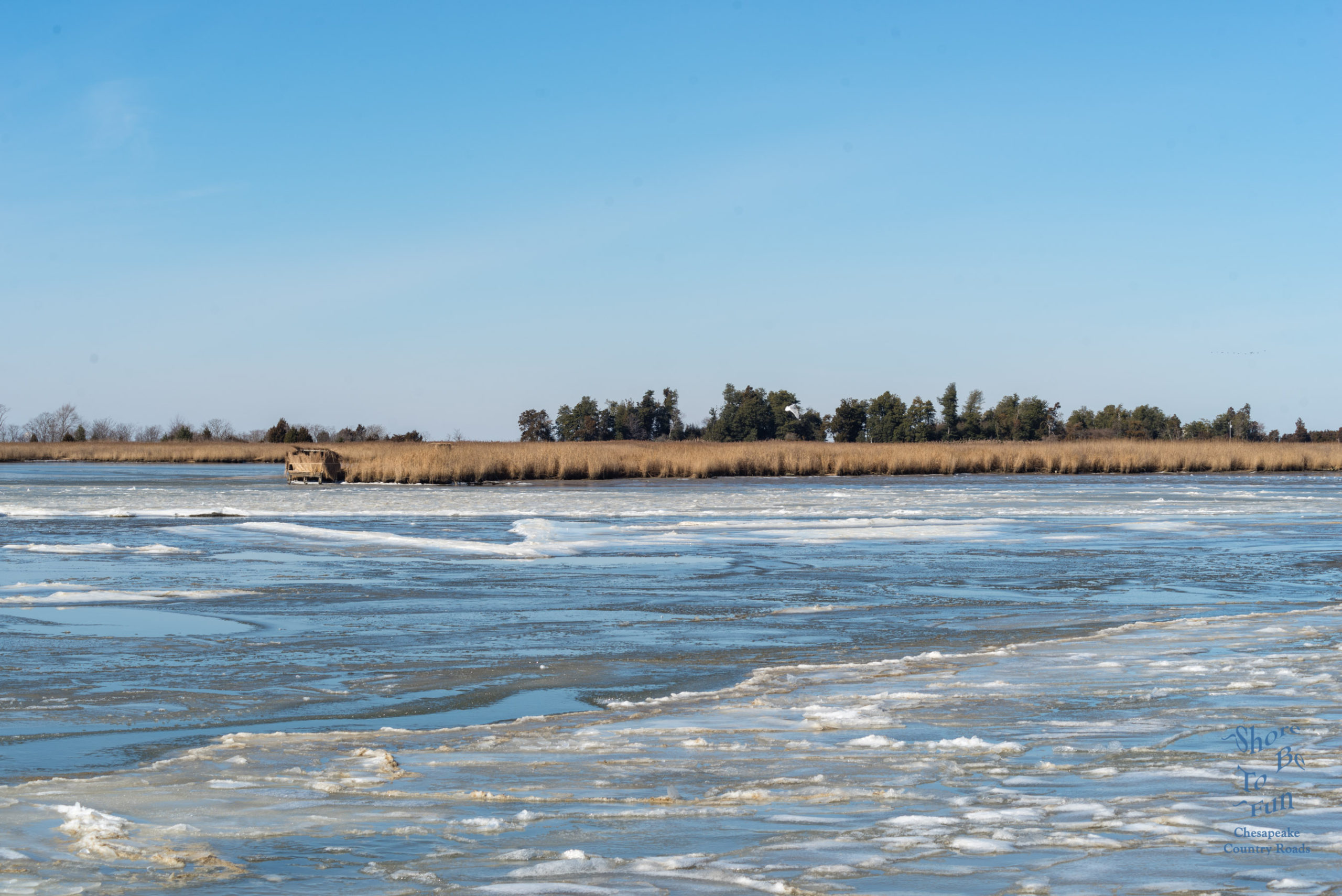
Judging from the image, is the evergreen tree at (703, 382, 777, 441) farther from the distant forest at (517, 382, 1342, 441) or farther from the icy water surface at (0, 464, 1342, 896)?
the icy water surface at (0, 464, 1342, 896)

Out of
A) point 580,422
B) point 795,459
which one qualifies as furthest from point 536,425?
point 795,459

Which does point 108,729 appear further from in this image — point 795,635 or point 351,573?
point 351,573

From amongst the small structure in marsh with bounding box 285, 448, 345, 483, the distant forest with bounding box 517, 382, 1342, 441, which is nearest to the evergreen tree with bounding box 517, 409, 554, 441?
the distant forest with bounding box 517, 382, 1342, 441

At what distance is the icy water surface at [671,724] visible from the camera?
3.51m

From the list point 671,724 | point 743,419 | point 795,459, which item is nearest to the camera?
point 671,724

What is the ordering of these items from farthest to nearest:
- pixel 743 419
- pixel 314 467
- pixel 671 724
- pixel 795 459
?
pixel 743 419, pixel 795 459, pixel 314 467, pixel 671 724

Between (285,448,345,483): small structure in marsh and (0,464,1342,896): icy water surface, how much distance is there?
83.4 ft

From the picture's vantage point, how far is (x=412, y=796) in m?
4.26

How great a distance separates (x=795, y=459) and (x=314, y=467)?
16903mm

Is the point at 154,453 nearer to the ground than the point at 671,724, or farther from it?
farther from it

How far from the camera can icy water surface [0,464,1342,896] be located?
3514mm

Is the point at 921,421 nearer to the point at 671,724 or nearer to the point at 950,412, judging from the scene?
the point at 950,412

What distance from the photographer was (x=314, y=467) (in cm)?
3941

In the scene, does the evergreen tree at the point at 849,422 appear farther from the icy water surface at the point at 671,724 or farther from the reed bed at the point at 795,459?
the icy water surface at the point at 671,724
